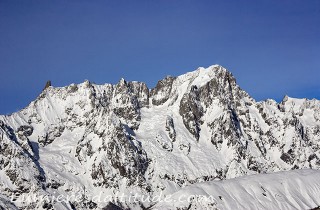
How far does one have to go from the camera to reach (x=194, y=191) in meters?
190

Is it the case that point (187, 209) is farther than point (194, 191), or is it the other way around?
point (194, 191)

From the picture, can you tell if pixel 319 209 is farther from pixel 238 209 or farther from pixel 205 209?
pixel 205 209

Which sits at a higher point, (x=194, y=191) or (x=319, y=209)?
(x=194, y=191)

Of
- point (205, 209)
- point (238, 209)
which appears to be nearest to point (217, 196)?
point (238, 209)

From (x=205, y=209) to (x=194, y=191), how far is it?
12.9 meters

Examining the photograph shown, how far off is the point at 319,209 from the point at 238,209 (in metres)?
25.8

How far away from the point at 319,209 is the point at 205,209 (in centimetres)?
3830

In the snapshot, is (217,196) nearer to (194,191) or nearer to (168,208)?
(194,191)

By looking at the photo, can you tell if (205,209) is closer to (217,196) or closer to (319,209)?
(217,196)

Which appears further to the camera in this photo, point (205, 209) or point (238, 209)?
point (238, 209)

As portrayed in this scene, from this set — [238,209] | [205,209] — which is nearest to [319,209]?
[238,209]

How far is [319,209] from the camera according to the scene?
624 feet

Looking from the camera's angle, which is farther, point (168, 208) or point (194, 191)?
point (194, 191)

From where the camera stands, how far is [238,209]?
7869 inches
